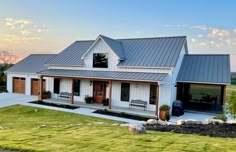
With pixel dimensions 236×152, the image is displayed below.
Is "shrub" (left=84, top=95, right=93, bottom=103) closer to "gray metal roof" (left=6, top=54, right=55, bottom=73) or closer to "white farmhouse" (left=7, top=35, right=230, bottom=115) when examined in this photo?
"white farmhouse" (left=7, top=35, right=230, bottom=115)

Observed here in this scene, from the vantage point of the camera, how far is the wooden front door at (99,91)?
65.8 ft

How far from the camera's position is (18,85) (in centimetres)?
2692

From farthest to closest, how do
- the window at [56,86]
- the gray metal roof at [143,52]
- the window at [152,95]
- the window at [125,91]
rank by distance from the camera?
the window at [56,86], the window at [125,91], the gray metal roof at [143,52], the window at [152,95]

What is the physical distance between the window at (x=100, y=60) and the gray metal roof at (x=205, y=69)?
6613mm

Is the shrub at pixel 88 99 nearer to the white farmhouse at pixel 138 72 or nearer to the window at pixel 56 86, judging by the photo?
the white farmhouse at pixel 138 72

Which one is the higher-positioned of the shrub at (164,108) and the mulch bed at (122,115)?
the shrub at (164,108)

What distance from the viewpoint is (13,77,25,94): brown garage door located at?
26.6 m

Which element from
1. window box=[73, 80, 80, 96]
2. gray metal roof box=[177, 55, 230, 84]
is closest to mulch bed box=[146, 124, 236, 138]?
gray metal roof box=[177, 55, 230, 84]

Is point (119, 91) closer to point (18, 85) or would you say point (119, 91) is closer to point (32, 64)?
point (32, 64)

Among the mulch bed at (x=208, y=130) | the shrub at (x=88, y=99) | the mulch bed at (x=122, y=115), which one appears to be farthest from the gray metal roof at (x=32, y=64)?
the mulch bed at (x=208, y=130)

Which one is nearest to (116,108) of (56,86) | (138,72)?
(138,72)

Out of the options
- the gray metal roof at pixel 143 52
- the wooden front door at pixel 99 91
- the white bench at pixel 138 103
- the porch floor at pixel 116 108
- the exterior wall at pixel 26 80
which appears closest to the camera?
the porch floor at pixel 116 108

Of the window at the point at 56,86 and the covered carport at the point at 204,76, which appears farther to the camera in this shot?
the window at the point at 56,86

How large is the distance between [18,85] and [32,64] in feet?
10.2
